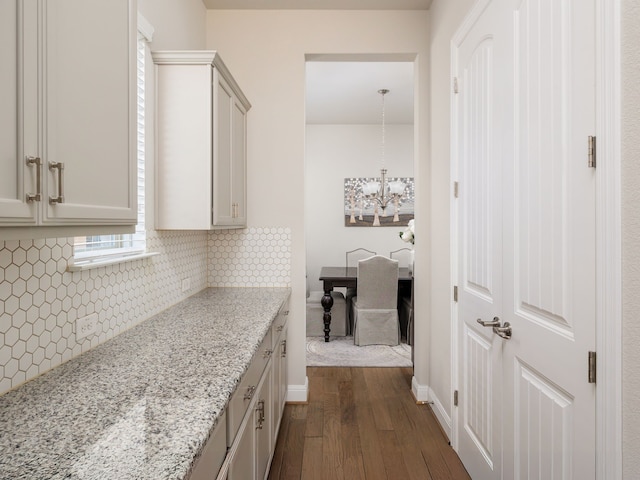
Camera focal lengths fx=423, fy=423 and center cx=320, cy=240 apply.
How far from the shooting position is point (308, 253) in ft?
20.8

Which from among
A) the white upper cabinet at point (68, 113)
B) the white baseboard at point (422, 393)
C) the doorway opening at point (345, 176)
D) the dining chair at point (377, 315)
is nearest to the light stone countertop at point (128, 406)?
the white upper cabinet at point (68, 113)

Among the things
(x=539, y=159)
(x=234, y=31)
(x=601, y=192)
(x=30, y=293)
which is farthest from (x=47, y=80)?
(x=234, y=31)

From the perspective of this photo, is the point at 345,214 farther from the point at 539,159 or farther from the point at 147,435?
the point at 147,435

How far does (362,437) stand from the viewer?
2.67 meters

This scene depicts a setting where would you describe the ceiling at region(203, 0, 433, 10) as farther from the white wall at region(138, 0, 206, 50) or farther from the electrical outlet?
the electrical outlet

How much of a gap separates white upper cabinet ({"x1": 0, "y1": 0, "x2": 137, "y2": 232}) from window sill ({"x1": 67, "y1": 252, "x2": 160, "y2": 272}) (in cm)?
41

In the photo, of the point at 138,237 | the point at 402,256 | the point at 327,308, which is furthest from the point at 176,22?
the point at 402,256

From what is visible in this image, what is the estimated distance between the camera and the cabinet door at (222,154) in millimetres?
2254

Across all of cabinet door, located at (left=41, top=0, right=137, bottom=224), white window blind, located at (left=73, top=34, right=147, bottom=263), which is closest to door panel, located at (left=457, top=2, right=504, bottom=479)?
cabinet door, located at (left=41, top=0, right=137, bottom=224)

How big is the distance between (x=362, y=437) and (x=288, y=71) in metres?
2.59

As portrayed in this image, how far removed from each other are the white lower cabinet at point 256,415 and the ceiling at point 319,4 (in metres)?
2.21

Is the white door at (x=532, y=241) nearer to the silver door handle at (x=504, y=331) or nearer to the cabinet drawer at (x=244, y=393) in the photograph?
the silver door handle at (x=504, y=331)

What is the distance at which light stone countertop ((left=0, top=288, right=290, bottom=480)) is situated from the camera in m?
0.82

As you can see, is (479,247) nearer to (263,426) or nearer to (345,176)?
(263,426)
